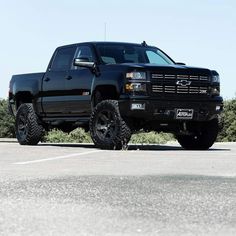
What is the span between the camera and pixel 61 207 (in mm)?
5801

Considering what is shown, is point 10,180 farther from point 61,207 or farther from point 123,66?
point 123,66

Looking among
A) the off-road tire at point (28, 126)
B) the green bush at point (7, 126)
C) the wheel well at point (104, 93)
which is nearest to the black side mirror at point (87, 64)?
the wheel well at point (104, 93)

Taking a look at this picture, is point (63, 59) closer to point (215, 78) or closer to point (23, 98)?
point (23, 98)

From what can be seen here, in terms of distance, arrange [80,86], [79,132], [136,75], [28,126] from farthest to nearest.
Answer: [79,132] < [28,126] < [80,86] < [136,75]

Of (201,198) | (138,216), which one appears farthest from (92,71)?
(138,216)

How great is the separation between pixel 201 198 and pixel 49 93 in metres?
8.67

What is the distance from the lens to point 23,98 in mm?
15758

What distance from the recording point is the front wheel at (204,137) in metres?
13.9

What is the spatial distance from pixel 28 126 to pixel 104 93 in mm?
2578

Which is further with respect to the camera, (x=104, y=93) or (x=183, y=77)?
(x=104, y=93)

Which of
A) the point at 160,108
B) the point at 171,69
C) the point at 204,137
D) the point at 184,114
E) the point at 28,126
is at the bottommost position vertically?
the point at 204,137

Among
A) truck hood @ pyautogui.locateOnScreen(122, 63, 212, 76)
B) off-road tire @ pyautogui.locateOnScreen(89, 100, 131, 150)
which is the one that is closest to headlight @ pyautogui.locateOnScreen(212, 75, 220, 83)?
truck hood @ pyautogui.locateOnScreen(122, 63, 212, 76)

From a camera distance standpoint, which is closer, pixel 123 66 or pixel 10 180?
pixel 10 180

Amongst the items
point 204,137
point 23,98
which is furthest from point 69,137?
point 204,137
